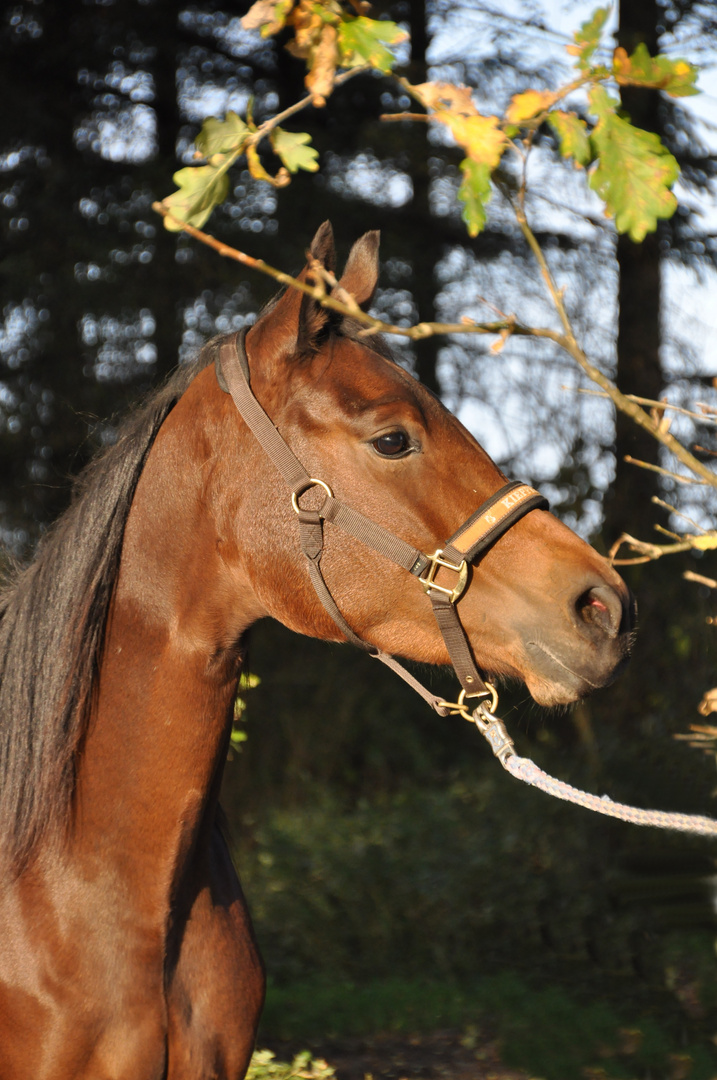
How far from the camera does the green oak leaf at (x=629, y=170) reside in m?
1.47

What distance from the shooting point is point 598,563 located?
1896 millimetres

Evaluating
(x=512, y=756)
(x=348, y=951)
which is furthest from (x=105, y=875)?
(x=348, y=951)

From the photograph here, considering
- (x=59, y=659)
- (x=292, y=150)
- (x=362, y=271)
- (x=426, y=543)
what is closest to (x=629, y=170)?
(x=292, y=150)

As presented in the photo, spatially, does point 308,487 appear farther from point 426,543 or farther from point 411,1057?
point 411,1057

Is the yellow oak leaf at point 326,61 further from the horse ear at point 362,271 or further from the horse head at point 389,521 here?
the horse ear at point 362,271

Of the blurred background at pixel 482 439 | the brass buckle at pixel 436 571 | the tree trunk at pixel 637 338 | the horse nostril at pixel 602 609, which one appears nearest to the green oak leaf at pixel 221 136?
the brass buckle at pixel 436 571

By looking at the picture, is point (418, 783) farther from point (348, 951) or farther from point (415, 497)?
point (415, 497)

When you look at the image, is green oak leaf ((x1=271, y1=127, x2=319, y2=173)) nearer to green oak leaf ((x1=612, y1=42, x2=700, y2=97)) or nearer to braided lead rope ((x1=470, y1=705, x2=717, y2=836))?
green oak leaf ((x1=612, y1=42, x2=700, y2=97))

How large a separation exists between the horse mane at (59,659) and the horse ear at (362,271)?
0.58m

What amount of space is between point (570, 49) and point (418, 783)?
7.02 m

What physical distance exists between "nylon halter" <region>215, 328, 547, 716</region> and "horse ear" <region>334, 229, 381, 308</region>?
418mm

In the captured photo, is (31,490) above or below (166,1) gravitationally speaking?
below

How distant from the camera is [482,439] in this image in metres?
7.98

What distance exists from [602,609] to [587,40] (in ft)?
3.35
